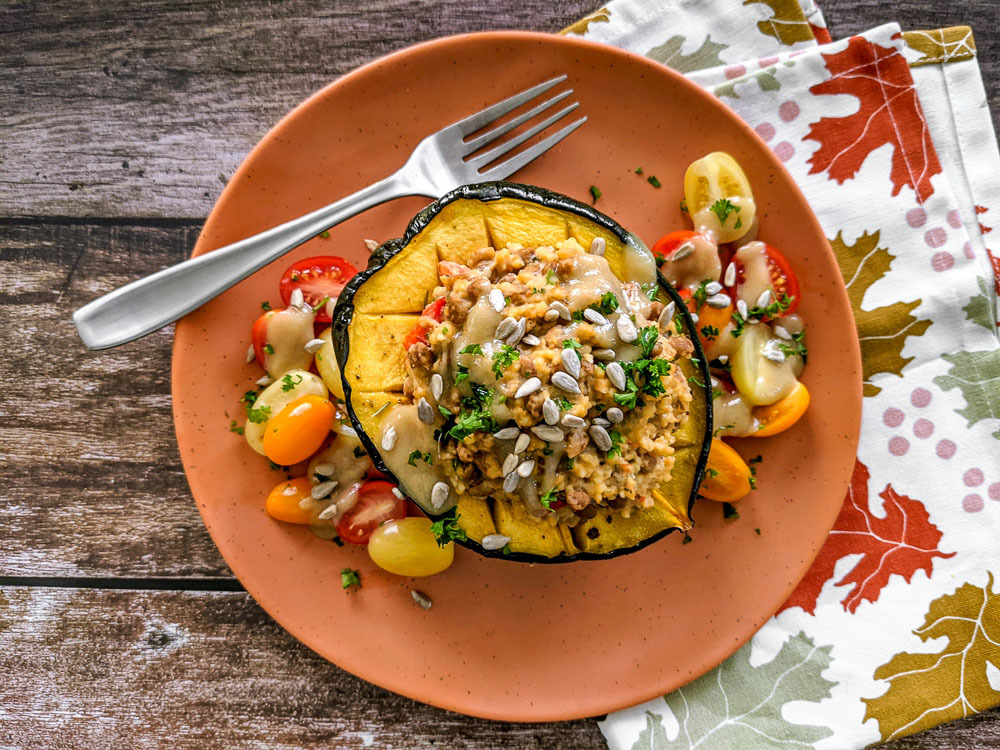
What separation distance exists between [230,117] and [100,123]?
1.62ft

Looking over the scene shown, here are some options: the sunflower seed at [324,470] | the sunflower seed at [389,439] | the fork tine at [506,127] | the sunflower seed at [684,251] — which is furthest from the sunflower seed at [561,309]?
the sunflower seed at [324,470]

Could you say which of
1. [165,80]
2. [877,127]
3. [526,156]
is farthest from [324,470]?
[877,127]

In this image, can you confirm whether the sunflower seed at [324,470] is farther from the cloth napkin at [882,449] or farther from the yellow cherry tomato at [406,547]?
the cloth napkin at [882,449]

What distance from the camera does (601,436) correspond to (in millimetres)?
1710

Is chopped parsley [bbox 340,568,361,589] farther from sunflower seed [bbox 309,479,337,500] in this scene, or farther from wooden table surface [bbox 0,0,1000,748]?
wooden table surface [bbox 0,0,1000,748]

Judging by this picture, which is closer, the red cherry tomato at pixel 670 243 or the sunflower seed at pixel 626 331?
→ the sunflower seed at pixel 626 331

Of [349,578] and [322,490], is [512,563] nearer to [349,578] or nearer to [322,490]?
[349,578]

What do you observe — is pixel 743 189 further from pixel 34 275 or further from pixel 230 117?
pixel 34 275

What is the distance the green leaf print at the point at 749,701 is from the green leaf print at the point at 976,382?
3.31ft

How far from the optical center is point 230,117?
2.59 meters

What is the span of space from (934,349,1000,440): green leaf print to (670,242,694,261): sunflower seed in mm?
1069

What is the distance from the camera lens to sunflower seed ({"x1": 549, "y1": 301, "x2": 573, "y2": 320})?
5.60 feet

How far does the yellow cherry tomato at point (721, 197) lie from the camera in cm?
230

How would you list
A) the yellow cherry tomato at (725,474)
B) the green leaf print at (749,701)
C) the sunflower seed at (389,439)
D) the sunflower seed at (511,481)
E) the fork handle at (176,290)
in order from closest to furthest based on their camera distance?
the sunflower seed at (511,481) → the sunflower seed at (389,439) → the fork handle at (176,290) → the yellow cherry tomato at (725,474) → the green leaf print at (749,701)
